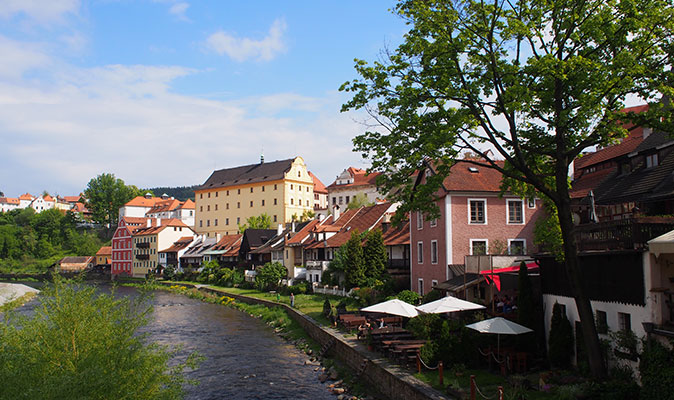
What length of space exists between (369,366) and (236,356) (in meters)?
9.91

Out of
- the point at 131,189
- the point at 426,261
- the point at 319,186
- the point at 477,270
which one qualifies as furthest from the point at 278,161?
the point at 477,270

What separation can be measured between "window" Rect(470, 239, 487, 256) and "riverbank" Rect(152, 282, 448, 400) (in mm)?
8238

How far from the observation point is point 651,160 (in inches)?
810

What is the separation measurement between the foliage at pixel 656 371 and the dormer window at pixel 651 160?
31.7 feet

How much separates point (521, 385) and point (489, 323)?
2.53m

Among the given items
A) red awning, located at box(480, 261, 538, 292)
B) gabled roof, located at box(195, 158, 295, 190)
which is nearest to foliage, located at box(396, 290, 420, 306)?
red awning, located at box(480, 261, 538, 292)

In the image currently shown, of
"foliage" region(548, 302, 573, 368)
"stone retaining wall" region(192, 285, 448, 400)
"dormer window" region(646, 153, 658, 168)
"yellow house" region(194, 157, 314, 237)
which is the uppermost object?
"yellow house" region(194, 157, 314, 237)

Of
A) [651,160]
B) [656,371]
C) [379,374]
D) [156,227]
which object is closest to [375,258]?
[379,374]

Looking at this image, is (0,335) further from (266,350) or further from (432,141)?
(266,350)

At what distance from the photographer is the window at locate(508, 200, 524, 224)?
3000 centimetres

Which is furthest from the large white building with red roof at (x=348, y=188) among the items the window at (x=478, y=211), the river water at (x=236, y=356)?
the window at (x=478, y=211)

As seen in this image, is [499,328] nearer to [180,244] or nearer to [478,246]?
[478,246]

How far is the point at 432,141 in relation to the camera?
46.6 feet

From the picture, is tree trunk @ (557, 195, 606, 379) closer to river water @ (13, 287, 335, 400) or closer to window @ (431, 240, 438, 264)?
river water @ (13, 287, 335, 400)
